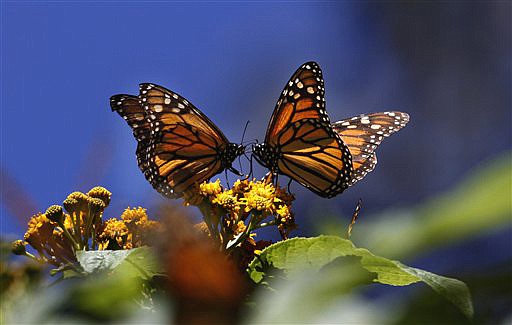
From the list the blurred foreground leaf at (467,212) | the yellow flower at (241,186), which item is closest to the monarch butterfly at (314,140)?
the yellow flower at (241,186)

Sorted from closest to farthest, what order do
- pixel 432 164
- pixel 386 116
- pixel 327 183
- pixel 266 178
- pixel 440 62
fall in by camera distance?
pixel 266 178 < pixel 327 183 < pixel 386 116 < pixel 432 164 < pixel 440 62

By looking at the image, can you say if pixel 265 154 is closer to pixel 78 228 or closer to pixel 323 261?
pixel 78 228

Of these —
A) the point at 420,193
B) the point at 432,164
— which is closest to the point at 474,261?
the point at 420,193

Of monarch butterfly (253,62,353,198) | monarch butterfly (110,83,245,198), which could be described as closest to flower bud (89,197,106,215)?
monarch butterfly (110,83,245,198)

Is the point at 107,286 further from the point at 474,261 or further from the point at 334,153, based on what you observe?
the point at 334,153

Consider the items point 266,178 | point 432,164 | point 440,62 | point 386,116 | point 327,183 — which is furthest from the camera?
point 440,62

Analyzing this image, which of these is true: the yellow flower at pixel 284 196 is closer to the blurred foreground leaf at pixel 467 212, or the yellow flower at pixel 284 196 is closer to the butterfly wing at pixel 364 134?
the butterfly wing at pixel 364 134

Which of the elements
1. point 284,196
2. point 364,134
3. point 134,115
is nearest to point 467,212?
point 284,196

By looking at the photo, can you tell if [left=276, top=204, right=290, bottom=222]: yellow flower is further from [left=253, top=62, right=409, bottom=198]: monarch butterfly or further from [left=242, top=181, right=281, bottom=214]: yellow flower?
[left=253, top=62, right=409, bottom=198]: monarch butterfly
